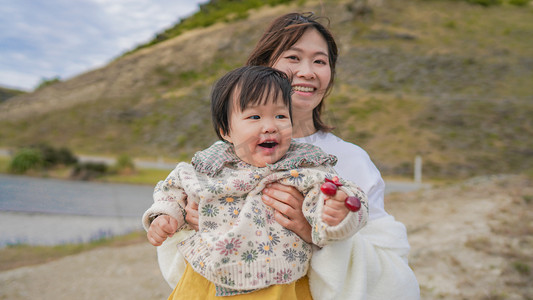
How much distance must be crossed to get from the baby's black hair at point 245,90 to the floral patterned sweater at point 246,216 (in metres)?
0.15

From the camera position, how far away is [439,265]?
426 cm

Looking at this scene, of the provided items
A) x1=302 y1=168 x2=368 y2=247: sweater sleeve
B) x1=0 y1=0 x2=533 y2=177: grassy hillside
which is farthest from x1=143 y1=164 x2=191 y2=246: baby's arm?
x1=0 y1=0 x2=533 y2=177: grassy hillside

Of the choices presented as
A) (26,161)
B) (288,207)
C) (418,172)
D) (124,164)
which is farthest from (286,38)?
(26,161)

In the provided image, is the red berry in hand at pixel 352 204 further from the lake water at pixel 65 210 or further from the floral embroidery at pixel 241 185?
the lake water at pixel 65 210

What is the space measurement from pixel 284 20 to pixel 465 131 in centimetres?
2200

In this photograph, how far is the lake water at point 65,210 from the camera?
7059mm

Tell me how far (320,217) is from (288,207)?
0.41ft

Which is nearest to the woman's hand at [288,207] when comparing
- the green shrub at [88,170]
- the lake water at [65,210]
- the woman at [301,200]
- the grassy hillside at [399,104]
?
the woman at [301,200]

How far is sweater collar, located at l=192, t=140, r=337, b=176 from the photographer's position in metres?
1.24

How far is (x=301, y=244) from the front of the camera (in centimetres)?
120

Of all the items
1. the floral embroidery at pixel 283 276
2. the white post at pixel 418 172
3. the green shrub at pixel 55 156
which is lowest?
the white post at pixel 418 172

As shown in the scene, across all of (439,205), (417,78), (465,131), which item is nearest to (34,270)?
(439,205)

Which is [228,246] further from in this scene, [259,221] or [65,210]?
[65,210]

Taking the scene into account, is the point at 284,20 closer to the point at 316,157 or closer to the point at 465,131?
the point at 316,157
